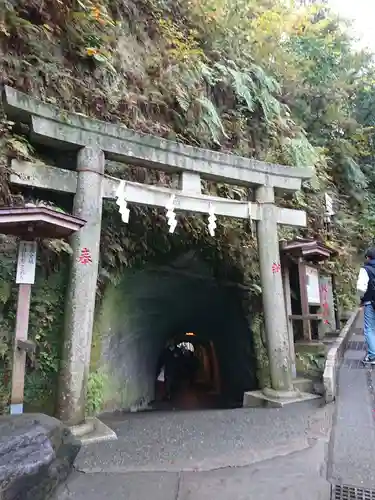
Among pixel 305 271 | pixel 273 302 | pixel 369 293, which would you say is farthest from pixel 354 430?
pixel 305 271

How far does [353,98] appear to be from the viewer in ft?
60.2

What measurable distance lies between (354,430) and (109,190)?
4542 mm

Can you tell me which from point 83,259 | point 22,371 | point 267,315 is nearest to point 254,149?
point 267,315

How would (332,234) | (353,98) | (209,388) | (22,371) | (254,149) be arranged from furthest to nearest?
(209,388) < (353,98) < (332,234) < (254,149) < (22,371)

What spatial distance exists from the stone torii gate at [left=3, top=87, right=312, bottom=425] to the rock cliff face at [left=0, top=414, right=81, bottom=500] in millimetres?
1220

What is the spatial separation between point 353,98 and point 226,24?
10.0 metres

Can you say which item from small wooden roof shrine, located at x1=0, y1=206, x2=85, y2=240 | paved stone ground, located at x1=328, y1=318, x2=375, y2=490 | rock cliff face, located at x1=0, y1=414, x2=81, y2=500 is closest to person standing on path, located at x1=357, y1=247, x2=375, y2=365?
paved stone ground, located at x1=328, y1=318, x2=375, y2=490

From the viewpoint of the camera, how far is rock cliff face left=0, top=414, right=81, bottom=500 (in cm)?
276

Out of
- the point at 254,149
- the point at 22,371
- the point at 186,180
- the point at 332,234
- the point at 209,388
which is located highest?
the point at 254,149

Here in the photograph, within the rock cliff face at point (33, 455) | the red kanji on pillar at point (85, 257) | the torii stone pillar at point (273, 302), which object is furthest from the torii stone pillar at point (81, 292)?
the torii stone pillar at point (273, 302)

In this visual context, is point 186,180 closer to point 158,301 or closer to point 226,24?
point 158,301

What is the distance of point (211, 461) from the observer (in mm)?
3934

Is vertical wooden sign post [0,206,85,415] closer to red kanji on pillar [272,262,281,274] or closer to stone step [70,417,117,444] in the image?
stone step [70,417,117,444]

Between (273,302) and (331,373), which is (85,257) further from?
(331,373)
